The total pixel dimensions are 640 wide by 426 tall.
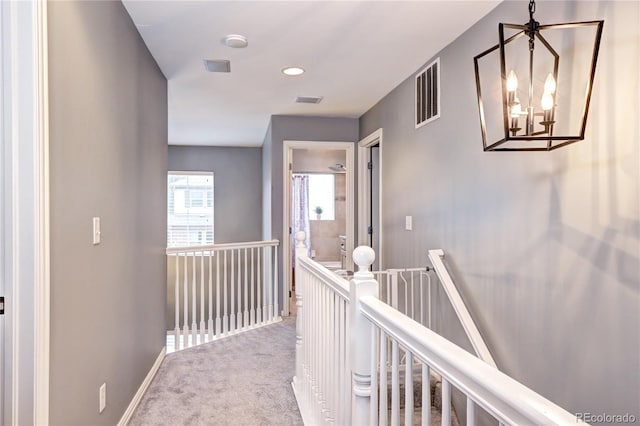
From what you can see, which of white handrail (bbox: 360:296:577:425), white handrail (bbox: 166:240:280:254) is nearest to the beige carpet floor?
white handrail (bbox: 166:240:280:254)

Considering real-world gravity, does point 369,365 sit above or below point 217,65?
below

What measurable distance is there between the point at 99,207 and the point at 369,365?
1.41 metres

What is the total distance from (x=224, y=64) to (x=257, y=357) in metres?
2.41

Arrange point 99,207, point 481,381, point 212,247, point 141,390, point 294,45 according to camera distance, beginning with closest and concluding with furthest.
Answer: point 481,381, point 99,207, point 141,390, point 294,45, point 212,247

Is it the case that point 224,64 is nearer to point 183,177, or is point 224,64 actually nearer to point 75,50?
point 75,50

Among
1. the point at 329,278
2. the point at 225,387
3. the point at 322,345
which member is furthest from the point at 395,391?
the point at 225,387

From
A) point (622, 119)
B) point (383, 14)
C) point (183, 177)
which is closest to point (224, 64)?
point (383, 14)

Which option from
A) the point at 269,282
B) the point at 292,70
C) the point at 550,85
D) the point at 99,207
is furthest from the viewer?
the point at 269,282

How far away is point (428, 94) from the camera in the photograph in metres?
3.30

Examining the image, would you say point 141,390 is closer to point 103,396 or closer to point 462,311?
point 103,396

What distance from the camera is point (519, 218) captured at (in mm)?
2225

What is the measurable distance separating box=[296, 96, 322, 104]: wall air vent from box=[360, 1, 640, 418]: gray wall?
153 centimetres

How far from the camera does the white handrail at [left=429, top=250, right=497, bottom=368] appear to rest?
239cm

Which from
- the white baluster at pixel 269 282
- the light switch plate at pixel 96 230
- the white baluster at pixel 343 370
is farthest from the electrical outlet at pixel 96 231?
the white baluster at pixel 269 282
